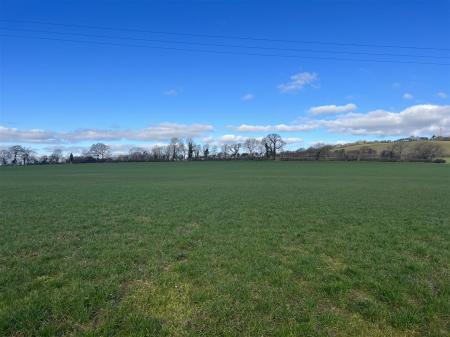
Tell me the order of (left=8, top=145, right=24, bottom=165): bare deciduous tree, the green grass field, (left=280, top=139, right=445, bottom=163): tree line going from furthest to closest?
(left=8, top=145, right=24, bottom=165): bare deciduous tree, (left=280, top=139, right=445, bottom=163): tree line, the green grass field

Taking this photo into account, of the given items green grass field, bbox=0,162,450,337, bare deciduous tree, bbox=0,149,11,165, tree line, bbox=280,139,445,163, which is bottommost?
green grass field, bbox=0,162,450,337

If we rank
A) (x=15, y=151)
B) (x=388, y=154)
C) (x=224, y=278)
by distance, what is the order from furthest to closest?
(x=15, y=151)
(x=388, y=154)
(x=224, y=278)

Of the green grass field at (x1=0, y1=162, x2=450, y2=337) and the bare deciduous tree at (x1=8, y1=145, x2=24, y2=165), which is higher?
the bare deciduous tree at (x1=8, y1=145, x2=24, y2=165)

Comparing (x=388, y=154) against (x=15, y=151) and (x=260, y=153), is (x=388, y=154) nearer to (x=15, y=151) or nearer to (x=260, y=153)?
(x=260, y=153)

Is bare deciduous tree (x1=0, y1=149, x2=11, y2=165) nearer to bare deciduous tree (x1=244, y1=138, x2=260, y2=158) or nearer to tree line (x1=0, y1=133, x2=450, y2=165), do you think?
tree line (x1=0, y1=133, x2=450, y2=165)

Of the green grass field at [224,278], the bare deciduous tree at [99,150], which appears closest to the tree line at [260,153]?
the bare deciduous tree at [99,150]

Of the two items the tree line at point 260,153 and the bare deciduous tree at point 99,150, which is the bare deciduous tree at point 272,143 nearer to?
the tree line at point 260,153

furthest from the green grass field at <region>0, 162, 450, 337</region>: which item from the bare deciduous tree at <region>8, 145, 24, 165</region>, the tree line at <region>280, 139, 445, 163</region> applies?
the bare deciduous tree at <region>8, 145, 24, 165</region>

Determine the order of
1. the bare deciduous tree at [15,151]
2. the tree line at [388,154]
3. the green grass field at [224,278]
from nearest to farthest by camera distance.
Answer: the green grass field at [224,278]
the tree line at [388,154]
the bare deciduous tree at [15,151]

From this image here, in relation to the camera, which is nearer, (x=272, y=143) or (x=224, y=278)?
(x=224, y=278)

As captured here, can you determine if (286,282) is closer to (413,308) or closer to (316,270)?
(316,270)

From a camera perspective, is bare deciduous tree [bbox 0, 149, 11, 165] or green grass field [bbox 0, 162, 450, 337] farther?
bare deciduous tree [bbox 0, 149, 11, 165]

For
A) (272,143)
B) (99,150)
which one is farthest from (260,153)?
(99,150)

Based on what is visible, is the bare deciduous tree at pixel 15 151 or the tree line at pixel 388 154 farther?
the bare deciduous tree at pixel 15 151
